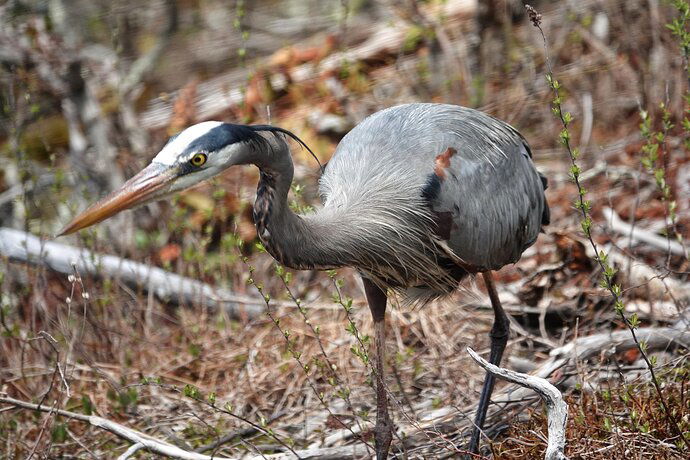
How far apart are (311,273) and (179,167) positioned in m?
3.18

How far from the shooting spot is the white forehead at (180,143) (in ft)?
9.74

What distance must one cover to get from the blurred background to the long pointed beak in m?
0.65

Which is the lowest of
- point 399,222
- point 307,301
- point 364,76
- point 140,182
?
point 307,301

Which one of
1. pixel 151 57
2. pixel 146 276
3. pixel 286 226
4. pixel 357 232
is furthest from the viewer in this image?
pixel 151 57

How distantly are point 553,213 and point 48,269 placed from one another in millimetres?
3308

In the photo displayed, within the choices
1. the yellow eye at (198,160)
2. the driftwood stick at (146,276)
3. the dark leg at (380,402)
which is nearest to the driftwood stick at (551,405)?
the dark leg at (380,402)

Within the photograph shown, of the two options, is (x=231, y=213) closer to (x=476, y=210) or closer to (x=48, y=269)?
(x=48, y=269)

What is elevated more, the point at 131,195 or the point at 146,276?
the point at 131,195

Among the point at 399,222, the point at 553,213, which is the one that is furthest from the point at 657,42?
the point at 399,222

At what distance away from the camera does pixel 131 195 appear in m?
2.94

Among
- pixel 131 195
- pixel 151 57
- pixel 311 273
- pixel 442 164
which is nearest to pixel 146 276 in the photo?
pixel 311 273

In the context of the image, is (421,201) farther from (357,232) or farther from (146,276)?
(146,276)

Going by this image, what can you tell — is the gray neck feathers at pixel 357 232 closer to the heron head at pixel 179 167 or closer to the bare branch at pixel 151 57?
the heron head at pixel 179 167

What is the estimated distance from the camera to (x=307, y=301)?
18.6 ft
